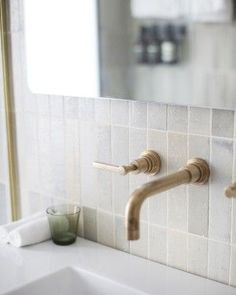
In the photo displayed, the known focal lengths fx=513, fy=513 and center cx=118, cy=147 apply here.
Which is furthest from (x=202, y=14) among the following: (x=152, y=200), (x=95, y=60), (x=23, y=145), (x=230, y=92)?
(x=23, y=145)

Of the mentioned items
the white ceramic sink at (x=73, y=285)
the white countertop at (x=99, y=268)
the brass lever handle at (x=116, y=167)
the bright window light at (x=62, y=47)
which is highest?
the bright window light at (x=62, y=47)

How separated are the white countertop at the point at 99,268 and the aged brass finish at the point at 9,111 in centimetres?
23

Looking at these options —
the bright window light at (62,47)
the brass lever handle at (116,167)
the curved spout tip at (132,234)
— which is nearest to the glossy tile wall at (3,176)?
the bright window light at (62,47)

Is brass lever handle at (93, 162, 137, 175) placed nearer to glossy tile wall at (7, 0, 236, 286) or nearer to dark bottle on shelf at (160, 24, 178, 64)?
glossy tile wall at (7, 0, 236, 286)

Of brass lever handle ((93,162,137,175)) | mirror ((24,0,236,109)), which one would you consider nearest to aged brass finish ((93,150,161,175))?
brass lever handle ((93,162,137,175))

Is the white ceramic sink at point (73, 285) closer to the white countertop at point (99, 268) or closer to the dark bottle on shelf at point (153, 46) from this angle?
the white countertop at point (99, 268)

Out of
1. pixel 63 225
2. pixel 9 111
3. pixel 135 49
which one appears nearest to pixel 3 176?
pixel 9 111

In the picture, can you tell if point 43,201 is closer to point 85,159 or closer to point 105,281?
point 85,159

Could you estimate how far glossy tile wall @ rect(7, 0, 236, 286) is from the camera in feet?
3.30

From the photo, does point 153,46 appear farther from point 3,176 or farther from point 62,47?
point 3,176

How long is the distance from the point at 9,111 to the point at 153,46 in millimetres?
534

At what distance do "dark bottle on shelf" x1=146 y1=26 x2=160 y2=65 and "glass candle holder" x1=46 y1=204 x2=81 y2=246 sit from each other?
0.44 metres

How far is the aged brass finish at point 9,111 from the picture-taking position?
1.35m

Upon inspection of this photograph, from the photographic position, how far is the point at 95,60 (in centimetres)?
114
